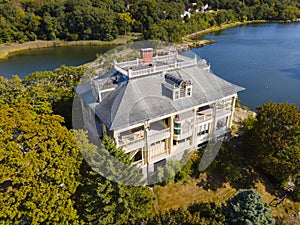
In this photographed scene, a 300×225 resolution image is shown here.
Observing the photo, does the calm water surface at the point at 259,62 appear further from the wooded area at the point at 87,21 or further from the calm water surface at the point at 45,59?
the calm water surface at the point at 45,59

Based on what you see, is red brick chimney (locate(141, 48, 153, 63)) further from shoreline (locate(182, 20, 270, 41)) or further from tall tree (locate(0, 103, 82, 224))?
shoreline (locate(182, 20, 270, 41))

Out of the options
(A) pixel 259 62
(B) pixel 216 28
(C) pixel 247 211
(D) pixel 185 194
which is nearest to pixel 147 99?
(D) pixel 185 194

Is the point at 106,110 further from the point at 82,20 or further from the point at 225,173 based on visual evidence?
the point at 82,20

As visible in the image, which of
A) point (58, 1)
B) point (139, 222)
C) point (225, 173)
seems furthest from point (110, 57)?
point (58, 1)

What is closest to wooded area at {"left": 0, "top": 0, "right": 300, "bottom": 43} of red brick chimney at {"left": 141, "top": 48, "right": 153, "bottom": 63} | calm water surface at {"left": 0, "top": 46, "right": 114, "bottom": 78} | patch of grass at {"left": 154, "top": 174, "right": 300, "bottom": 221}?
calm water surface at {"left": 0, "top": 46, "right": 114, "bottom": 78}

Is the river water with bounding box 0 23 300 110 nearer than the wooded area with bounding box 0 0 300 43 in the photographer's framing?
Yes

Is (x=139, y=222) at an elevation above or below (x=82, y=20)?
below
